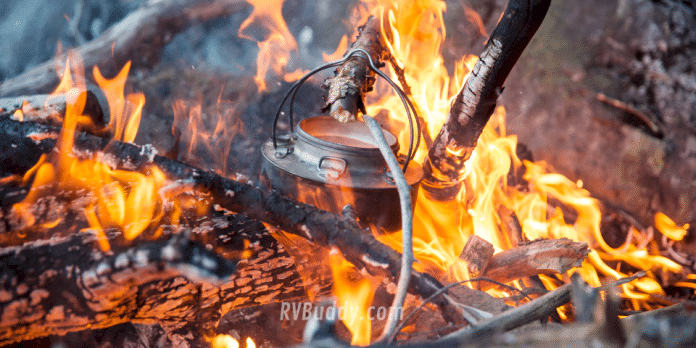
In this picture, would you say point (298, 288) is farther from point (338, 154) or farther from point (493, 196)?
point (493, 196)

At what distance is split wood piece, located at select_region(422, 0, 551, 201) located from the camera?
1.92m

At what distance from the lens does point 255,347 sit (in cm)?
183

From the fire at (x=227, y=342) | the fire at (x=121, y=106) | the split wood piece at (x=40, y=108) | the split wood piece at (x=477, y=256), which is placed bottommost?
the fire at (x=227, y=342)

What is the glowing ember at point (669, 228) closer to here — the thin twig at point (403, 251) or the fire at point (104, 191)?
the thin twig at point (403, 251)

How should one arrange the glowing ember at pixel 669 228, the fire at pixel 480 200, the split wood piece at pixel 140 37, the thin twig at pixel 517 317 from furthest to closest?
the split wood piece at pixel 140 37, the glowing ember at pixel 669 228, the fire at pixel 480 200, the thin twig at pixel 517 317

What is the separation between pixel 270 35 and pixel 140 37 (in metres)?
1.91

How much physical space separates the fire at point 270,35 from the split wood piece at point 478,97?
328 centimetres

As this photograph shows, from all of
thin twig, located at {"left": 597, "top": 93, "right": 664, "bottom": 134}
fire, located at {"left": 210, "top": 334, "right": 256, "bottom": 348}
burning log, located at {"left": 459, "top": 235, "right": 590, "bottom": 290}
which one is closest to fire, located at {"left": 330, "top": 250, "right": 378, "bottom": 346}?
fire, located at {"left": 210, "top": 334, "right": 256, "bottom": 348}

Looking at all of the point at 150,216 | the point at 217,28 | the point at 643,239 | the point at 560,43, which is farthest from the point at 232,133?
the point at 643,239

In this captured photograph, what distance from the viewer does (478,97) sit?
7.41ft

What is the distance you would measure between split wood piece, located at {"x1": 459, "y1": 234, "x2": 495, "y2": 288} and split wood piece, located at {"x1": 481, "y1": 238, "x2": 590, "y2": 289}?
0.09 metres

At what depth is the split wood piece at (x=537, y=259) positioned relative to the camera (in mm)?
2057

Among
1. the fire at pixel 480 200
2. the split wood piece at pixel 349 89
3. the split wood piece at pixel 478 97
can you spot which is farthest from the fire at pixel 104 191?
the split wood piece at pixel 478 97

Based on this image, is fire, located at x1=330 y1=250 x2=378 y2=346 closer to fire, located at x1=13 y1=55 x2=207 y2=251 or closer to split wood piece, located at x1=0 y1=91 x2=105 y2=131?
fire, located at x1=13 y1=55 x2=207 y2=251
